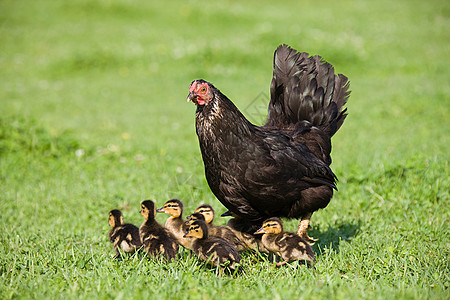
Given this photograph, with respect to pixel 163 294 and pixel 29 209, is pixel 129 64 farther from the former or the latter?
pixel 163 294

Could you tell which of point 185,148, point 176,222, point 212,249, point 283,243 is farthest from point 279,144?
point 185,148

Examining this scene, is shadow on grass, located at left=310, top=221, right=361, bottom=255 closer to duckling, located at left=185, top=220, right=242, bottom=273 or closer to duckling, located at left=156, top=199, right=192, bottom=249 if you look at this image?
duckling, located at left=185, top=220, right=242, bottom=273

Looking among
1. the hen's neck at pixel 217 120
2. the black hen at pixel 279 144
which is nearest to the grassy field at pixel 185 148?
the black hen at pixel 279 144

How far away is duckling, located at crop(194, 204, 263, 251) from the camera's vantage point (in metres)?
4.50

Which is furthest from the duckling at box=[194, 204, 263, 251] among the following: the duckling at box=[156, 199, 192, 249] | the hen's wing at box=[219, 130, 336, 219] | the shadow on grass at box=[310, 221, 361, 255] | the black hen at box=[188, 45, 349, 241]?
the shadow on grass at box=[310, 221, 361, 255]

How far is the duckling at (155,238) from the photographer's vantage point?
4.09 metres

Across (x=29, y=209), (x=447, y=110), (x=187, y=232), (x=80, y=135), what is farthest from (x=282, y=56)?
(x=447, y=110)

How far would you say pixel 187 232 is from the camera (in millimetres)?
4152

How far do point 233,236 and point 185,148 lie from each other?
4.02 m

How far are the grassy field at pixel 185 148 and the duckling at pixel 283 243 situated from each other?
0.15 meters

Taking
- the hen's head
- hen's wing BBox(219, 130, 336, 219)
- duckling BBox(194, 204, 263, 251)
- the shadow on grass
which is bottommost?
the shadow on grass

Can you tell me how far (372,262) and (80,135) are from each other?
22.7 ft

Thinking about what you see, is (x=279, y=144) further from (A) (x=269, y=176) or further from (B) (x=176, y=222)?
(B) (x=176, y=222)

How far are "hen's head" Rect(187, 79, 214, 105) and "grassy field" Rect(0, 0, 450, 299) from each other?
154 centimetres
